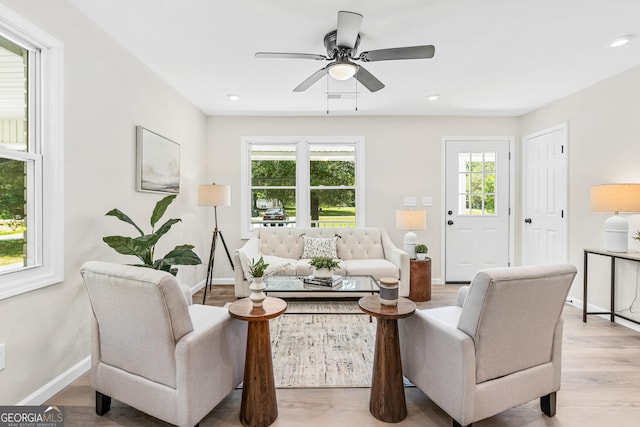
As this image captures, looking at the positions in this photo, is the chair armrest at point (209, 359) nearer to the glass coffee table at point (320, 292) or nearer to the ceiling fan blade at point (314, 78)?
the glass coffee table at point (320, 292)

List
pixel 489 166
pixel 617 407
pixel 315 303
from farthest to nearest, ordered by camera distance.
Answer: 1. pixel 489 166
2. pixel 315 303
3. pixel 617 407

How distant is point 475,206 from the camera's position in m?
4.68

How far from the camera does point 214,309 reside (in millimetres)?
2053

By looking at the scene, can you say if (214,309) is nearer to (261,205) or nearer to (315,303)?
(315,303)

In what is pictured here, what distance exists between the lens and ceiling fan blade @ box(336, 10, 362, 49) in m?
1.87

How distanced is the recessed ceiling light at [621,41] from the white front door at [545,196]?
136 centimetres

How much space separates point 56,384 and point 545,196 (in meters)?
5.28

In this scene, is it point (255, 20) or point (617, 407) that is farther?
point (255, 20)

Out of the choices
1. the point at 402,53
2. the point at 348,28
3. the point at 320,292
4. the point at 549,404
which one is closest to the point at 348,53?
the point at 348,28

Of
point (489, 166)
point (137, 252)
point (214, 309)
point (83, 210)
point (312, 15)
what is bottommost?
point (214, 309)

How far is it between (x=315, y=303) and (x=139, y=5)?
3221 millimetres

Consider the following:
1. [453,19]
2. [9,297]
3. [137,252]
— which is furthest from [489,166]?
[9,297]

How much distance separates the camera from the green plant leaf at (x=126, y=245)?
2.17 metres

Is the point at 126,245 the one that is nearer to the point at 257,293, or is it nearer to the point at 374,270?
the point at 257,293
